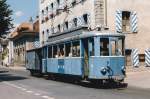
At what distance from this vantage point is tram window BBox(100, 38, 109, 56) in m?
23.7

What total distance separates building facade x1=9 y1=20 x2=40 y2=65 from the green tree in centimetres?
4081

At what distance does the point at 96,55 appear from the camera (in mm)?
23578

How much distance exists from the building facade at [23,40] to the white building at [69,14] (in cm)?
1876

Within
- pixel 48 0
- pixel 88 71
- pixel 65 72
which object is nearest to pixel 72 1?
pixel 48 0

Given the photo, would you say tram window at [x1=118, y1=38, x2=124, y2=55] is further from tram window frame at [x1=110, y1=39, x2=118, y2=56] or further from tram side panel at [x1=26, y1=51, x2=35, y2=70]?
tram side panel at [x1=26, y1=51, x2=35, y2=70]

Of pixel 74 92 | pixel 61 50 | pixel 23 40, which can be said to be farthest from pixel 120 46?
pixel 23 40

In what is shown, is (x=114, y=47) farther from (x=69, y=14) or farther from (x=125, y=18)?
(x=69, y=14)

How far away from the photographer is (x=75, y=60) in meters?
25.9

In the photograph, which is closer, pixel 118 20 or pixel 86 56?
pixel 86 56

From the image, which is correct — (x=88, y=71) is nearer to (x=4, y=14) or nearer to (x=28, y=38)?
(x=4, y=14)

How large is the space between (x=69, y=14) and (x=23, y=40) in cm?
3770

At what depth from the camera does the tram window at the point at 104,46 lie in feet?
77.6

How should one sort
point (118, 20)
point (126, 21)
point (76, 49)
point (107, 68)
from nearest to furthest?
point (107, 68)
point (76, 49)
point (118, 20)
point (126, 21)

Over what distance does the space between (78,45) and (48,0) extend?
3149cm
